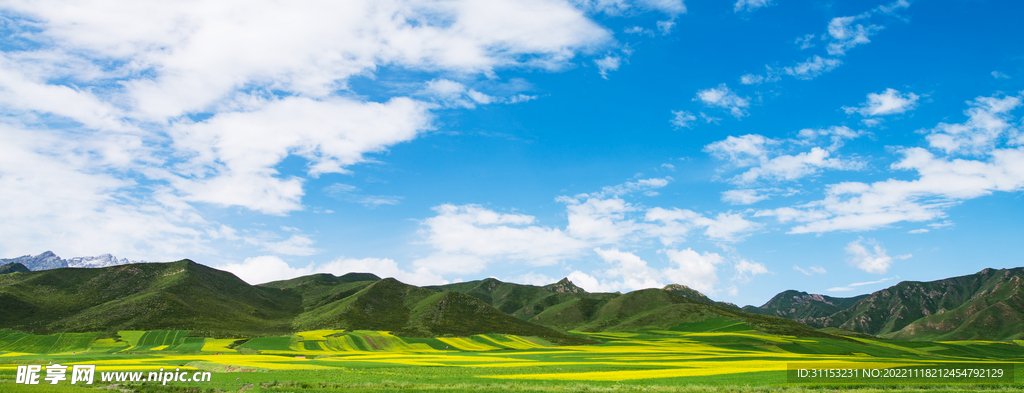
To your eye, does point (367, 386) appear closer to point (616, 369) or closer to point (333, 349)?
point (616, 369)

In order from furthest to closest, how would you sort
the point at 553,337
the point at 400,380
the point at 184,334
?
the point at 553,337 < the point at 184,334 < the point at 400,380

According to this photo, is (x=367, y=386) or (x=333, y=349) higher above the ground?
(x=367, y=386)

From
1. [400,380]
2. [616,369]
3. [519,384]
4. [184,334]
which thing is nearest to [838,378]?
[616,369]

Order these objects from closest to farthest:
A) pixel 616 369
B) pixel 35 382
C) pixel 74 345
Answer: pixel 35 382 → pixel 616 369 → pixel 74 345

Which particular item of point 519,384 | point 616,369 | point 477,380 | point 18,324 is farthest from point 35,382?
point 18,324

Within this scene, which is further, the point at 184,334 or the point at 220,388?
the point at 184,334

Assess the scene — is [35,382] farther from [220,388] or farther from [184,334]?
[184,334]

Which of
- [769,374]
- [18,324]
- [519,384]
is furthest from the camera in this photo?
[18,324]

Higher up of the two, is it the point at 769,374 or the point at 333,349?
the point at 769,374

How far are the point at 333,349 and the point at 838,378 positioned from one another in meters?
120

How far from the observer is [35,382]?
1810 inches

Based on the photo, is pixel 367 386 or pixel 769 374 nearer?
pixel 367 386

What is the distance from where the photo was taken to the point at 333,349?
136 metres

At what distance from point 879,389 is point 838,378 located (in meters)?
10.3
